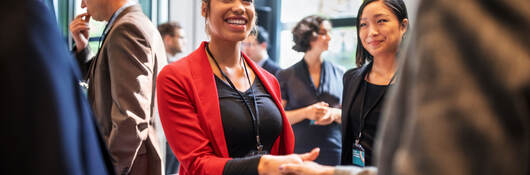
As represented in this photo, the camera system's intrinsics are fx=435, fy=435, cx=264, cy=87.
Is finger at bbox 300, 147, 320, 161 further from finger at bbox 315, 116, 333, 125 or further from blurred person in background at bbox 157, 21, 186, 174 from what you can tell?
blurred person in background at bbox 157, 21, 186, 174


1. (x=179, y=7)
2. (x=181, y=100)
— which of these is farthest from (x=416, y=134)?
(x=179, y=7)

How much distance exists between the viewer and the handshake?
1278mm

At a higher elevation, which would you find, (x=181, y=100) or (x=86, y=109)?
(x=86, y=109)

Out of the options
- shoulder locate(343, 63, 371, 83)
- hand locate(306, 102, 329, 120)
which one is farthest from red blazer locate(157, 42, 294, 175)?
hand locate(306, 102, 329, 120)

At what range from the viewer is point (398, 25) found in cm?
206

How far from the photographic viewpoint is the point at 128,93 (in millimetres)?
1838

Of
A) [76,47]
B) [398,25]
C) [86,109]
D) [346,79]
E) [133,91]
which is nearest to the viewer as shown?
[86,109]

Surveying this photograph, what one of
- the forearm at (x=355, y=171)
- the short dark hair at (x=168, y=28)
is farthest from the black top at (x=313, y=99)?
the forearm at (x=355, y=171)

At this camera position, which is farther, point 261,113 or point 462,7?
point 261,113

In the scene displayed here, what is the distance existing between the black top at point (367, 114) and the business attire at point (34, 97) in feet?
4.95

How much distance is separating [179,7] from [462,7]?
5.59 metres

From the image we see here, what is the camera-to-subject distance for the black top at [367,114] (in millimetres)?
1914

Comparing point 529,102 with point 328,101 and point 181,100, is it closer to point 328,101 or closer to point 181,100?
point 181,100

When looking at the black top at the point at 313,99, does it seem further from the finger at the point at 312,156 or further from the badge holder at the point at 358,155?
the finger at the point at 312,156
